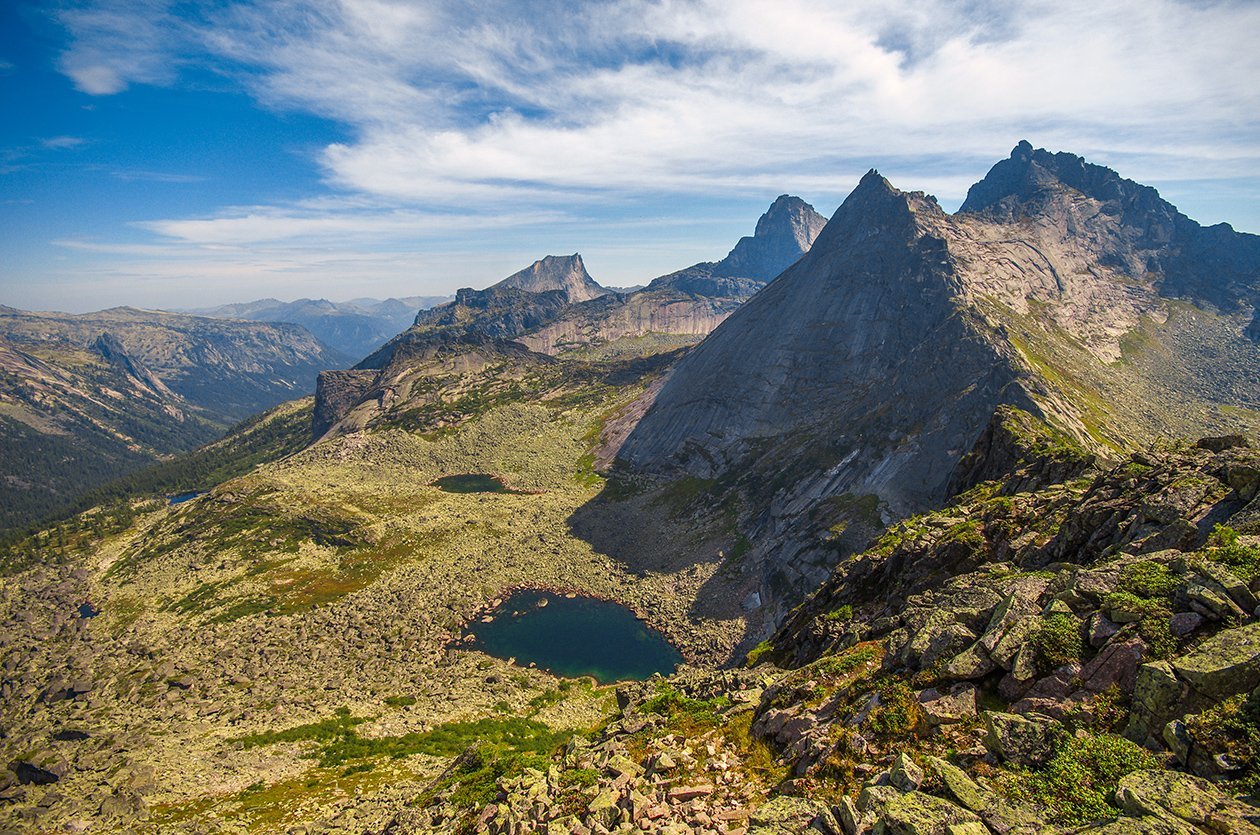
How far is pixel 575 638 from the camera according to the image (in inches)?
3211

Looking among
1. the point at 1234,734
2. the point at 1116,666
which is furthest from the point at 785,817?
the point at 1116,666

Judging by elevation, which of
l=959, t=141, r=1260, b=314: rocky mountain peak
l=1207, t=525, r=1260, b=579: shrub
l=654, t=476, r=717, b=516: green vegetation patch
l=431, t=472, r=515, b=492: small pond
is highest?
l=959, t=141, r=1260, b=314: rocky mountain peak

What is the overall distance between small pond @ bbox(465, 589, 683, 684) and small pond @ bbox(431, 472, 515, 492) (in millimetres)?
58818

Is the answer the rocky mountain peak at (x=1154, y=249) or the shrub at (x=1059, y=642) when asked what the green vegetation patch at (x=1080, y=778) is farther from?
the rocky mountain peak at (x=1154, y=249)

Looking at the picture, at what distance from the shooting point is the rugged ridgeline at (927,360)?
81.2 m

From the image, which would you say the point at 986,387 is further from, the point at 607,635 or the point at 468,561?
the point at 468,561

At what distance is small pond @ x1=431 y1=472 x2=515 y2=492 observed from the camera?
147500 mm

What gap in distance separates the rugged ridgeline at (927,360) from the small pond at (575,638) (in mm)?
19381

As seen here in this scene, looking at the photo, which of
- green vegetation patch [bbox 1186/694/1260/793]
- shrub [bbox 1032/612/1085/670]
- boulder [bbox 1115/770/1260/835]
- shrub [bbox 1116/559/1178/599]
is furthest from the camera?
shrub [bbox 1032/612/1085/670]

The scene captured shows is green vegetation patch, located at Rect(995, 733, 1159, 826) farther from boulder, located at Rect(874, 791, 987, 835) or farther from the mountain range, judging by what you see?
boulder, located at Rect(874, 791, 987, 835)

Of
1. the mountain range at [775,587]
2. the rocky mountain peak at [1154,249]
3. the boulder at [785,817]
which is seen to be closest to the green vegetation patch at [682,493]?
the mountain range at [775,587]

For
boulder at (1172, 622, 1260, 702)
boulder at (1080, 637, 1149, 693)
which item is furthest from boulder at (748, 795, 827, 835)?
boulder at (1172, 622, 1260, 702)

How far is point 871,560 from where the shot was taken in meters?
37.2

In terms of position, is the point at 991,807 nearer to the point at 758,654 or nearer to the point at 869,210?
the point at 758,654
